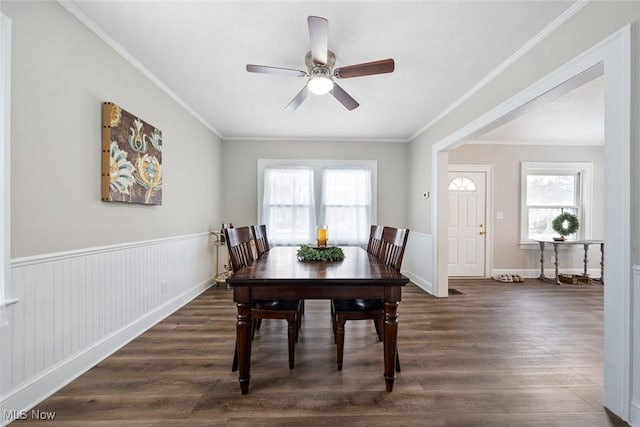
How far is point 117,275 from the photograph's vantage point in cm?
241

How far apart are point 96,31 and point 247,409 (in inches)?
110

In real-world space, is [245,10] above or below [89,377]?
above

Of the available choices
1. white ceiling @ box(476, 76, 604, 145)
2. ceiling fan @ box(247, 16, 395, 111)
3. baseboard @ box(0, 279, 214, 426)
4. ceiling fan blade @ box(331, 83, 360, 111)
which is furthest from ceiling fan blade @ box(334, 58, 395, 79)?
baseboard @ box(0, 279, 214, 426)

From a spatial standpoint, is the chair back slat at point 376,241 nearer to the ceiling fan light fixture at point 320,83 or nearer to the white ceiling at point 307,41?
the ceiling fan light fixture at point 320,83

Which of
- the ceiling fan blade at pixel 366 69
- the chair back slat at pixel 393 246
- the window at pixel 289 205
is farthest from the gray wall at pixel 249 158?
the ceiling fan blade at pixel 366 69

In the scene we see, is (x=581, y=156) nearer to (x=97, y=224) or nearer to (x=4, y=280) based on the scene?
(x=97, y=224)

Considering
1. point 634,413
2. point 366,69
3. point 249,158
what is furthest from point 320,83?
point 249,158

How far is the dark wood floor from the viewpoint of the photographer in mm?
1643

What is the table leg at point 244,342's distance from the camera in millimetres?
1773

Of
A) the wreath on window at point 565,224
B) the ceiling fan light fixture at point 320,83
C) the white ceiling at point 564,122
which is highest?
the white ceiling at point 564,122

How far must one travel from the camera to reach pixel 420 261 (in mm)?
4652

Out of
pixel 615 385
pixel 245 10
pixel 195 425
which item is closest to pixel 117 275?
pixel 195 425

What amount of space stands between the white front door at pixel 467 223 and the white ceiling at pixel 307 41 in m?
2.15

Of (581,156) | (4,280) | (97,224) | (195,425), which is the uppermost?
(581,156)
